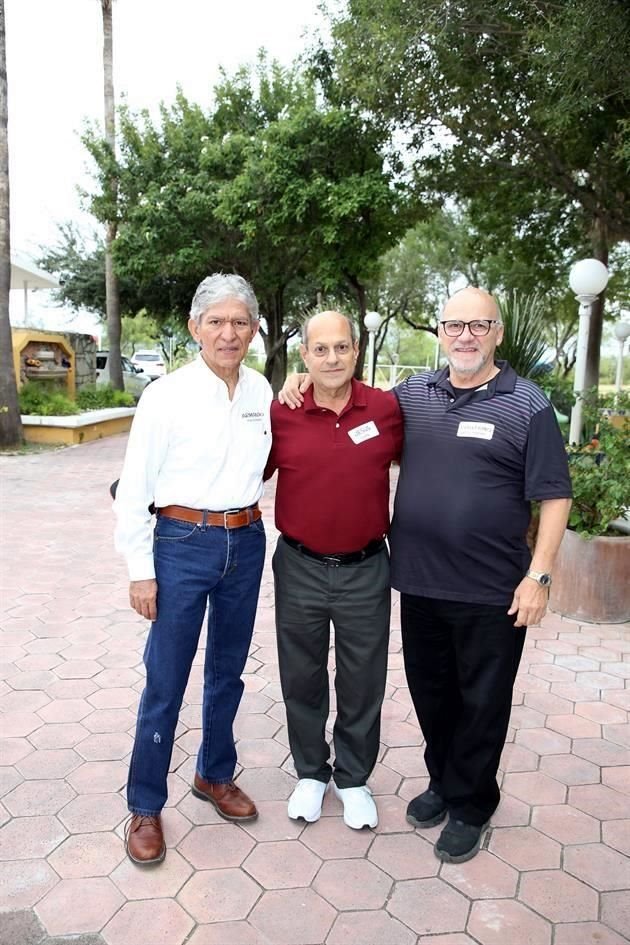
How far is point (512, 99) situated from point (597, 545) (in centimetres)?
766

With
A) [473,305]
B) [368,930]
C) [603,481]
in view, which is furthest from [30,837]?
[603,481]

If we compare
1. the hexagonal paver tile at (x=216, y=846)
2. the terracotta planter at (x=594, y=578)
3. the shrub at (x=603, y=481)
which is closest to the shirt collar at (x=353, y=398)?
the hexagonal paver tile at (x=216, y=846)

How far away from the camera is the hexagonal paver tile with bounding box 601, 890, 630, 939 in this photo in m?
2.08

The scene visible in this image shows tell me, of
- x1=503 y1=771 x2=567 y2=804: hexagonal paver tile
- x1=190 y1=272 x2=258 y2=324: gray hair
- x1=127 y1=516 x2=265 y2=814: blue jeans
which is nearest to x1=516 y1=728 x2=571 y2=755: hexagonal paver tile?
x1=503 y1=771 x2=567 y2=804: hexagonal paver tile

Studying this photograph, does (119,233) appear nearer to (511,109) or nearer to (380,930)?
(511,109)

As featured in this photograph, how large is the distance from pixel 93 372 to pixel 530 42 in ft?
38.2

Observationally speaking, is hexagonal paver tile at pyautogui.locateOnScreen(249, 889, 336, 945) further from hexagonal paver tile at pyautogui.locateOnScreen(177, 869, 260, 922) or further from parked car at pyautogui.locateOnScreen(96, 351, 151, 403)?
parked car at pyautogui.locateOnScreen(96, 351, 151, 403)

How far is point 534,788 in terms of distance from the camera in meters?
2.76

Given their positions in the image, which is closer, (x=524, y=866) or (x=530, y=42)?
(x=524, y=866)

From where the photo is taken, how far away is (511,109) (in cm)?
963

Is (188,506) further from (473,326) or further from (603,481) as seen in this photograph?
(603,481)

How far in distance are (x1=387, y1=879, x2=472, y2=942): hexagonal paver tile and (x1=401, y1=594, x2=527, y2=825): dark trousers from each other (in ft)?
0.93

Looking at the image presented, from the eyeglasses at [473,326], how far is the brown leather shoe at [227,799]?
69.8 inches

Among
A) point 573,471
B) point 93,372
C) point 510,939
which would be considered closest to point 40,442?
point 93,372
